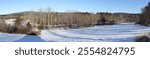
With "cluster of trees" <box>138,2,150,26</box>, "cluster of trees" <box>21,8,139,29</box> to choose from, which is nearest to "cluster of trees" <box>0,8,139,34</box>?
"cluster of trees" <box>21,8,139,29</box>

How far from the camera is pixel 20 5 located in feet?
15.9

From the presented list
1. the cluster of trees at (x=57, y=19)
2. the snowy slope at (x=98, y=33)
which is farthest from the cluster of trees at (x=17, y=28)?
the snowy slope at (x=98, y=33)

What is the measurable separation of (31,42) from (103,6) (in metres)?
0.75

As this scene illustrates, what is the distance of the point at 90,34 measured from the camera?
4.89 meters

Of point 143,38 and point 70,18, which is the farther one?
point 70,18

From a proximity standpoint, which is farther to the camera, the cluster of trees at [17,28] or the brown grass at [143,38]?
the cluster of trees at [17,28]

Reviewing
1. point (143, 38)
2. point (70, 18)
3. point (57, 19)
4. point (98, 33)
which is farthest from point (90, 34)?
point (143, 38)

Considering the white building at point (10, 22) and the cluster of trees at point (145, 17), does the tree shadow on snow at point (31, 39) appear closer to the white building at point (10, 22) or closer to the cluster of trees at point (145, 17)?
the white building at point (10, 22)

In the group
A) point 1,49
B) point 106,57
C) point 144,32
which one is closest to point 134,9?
point 144,32

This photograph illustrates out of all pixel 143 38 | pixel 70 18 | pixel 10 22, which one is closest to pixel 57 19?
pixel 70 18

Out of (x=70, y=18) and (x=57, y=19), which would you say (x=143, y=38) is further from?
(x=57, y=19)

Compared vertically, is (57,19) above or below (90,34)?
above

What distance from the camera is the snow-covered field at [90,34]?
4.82 meters

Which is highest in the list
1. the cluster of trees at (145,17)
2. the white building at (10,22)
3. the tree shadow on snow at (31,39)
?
the cluster of trees at (145,17)
